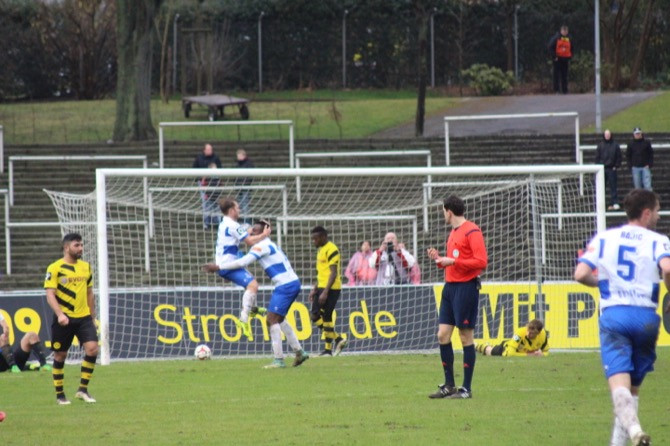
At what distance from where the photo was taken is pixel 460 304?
11.1 meters

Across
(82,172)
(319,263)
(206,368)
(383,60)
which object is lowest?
(206,368)

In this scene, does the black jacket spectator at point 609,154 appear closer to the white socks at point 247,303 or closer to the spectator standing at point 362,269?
the spectator standing at point 362,269

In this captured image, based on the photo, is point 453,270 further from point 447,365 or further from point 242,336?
point 242,336

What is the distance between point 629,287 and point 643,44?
114 ft

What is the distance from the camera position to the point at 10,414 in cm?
1119

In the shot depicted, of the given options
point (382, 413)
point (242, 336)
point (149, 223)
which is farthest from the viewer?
point (149, 223)

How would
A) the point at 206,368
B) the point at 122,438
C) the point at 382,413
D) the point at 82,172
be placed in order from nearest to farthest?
the point at 122,438 < the point at 382,413 < the point at 206,368 < the point at 82,172

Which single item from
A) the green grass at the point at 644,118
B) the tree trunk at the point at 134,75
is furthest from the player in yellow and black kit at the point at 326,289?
the green grass at the point at 644,118

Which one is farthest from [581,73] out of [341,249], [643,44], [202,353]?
[202,353]

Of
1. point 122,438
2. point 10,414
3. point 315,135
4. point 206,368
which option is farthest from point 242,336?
point 315,135

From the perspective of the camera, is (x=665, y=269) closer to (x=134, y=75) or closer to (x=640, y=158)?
(x=640, y=158)

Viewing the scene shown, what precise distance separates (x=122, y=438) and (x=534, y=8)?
3837 centimetres

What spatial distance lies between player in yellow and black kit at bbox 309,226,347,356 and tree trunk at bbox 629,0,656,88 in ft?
85.8

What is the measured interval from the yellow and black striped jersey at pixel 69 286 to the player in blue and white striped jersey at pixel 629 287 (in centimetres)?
572
